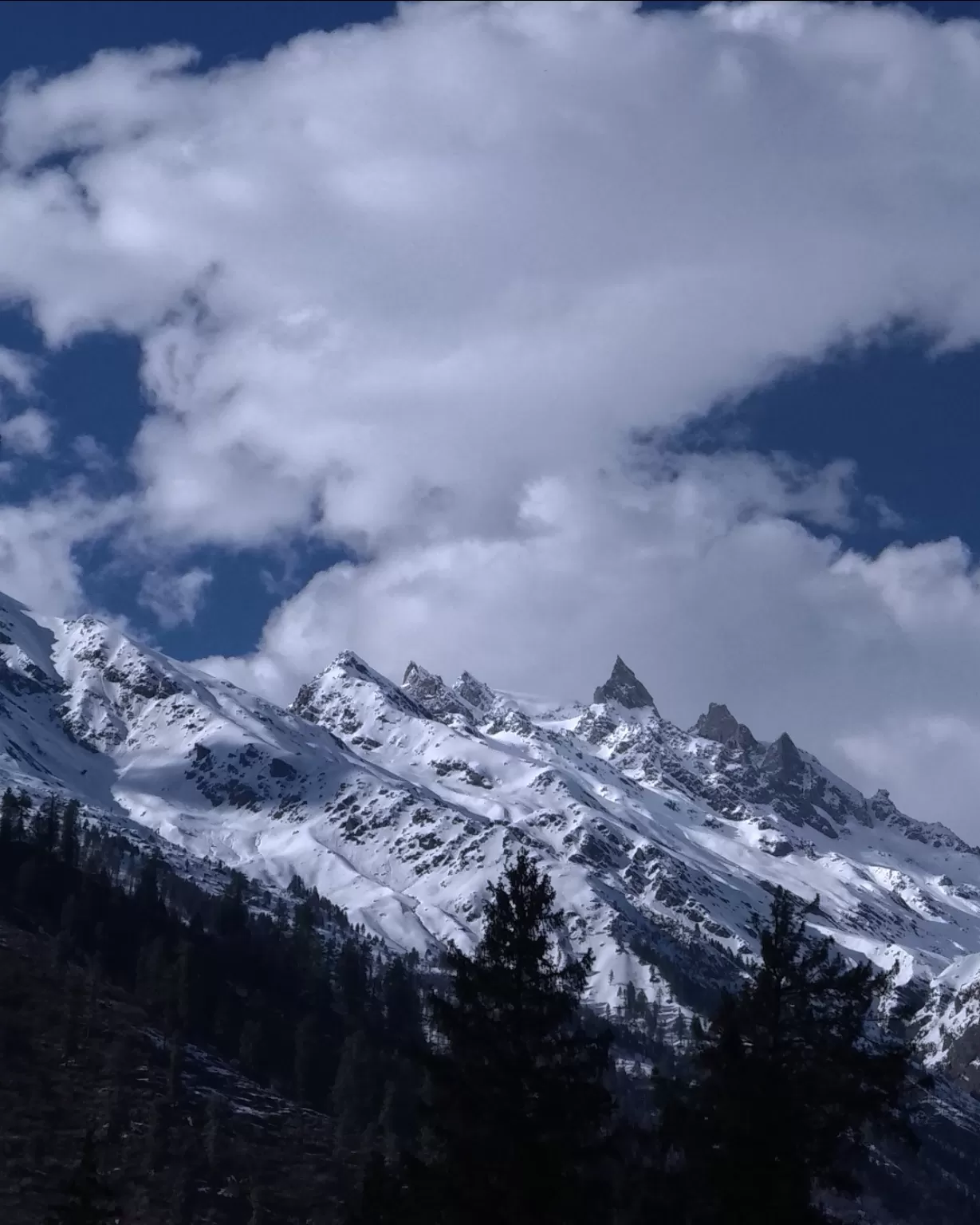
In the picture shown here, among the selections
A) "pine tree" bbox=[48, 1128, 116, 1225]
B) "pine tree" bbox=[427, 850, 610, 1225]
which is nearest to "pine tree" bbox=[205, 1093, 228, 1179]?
"pine tree" bbox=[48, 1128, 116, 1225]

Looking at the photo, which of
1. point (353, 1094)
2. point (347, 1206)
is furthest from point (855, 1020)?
point (353, 1094)

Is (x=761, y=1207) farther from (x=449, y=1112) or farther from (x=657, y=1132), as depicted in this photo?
(x=449, y=1112)

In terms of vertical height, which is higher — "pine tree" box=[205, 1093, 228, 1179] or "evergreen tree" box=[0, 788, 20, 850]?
"evergreen tree" box=[0, 788, 20, 850]

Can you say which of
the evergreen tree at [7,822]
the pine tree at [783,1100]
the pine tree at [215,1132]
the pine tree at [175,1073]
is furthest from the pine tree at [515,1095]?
the evergreen tree at [7,822]

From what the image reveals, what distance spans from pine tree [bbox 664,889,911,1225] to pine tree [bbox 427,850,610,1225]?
2.92m

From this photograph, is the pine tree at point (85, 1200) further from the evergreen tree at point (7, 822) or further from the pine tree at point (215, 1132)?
the evergreen tree at point (7, 822)

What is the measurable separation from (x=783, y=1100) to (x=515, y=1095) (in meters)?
6.69

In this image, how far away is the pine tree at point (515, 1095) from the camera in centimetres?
3198

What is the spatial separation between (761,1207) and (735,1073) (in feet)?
10.7

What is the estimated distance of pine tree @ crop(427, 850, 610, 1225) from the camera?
32.0m

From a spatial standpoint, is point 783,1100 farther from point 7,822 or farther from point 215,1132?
point 7,822

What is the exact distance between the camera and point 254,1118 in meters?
111

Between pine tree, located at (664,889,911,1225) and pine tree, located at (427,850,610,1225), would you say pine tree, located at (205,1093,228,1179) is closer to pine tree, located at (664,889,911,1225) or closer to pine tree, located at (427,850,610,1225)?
pine tree, located at (427,850,610,1225)

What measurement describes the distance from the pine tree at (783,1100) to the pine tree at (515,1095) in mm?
2921
